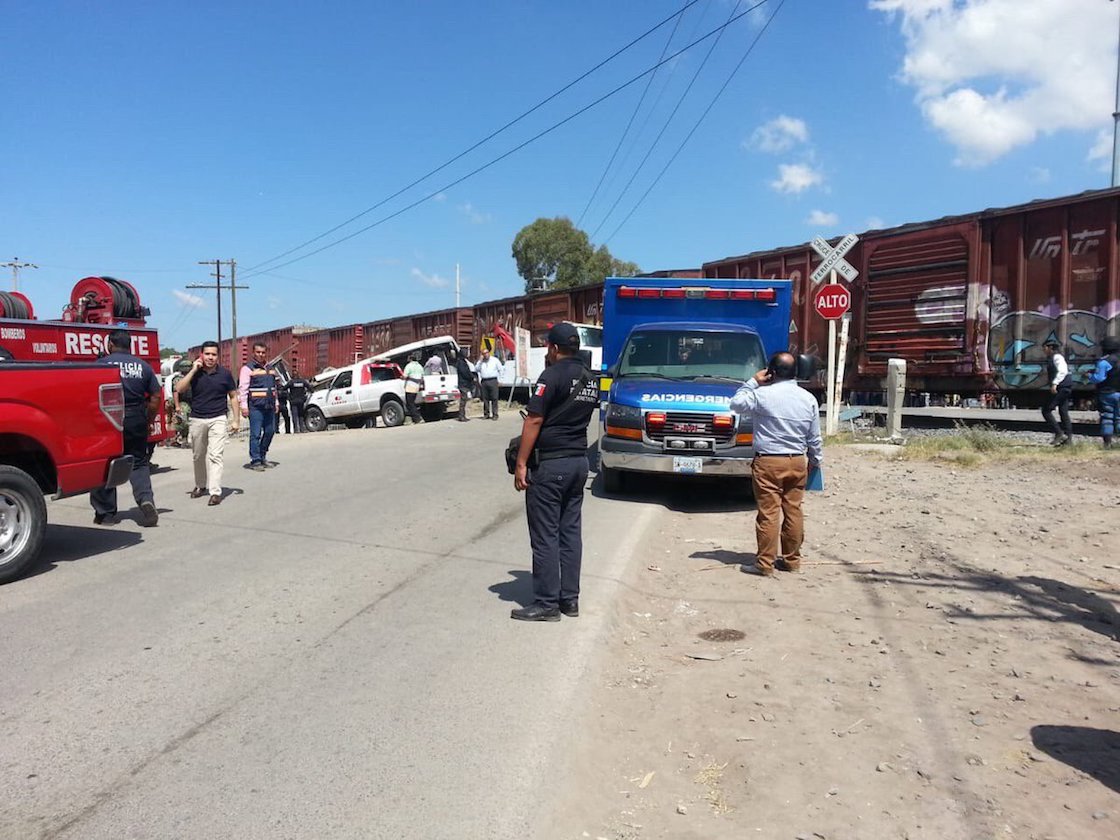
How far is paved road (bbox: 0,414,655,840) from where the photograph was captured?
9.96ft

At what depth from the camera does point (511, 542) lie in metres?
7.50

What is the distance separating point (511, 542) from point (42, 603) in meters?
3.68

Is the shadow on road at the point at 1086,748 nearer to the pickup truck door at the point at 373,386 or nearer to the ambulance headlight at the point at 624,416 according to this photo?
the ambulance headlight at the point at 624,416

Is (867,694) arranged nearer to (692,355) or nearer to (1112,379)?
(692,355)

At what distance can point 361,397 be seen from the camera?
832 inches

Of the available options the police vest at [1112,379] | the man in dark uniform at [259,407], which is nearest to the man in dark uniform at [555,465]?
the man in dark uniform at [259,407]

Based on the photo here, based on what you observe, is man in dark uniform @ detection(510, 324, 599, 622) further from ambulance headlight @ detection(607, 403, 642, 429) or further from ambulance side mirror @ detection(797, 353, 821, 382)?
ambulance headlight @ detection(607, 403, 642, 429)

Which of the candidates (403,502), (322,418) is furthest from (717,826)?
(322,418)

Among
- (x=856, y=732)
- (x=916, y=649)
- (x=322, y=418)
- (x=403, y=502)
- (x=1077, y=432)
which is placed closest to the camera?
(x=856, y=732)

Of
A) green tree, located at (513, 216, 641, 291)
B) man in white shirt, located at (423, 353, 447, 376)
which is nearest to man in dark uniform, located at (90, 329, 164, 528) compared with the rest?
man in white shirt, located at (423, 353, 447, 376)

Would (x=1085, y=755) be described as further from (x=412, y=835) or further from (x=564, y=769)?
(x=412, y=835)

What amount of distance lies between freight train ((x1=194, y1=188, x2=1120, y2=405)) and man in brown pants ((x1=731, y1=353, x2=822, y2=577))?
9.25 metres

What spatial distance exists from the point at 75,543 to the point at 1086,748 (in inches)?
304

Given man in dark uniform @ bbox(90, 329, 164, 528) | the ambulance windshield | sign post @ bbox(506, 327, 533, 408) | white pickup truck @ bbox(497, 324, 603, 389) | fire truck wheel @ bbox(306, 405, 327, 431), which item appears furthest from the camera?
sign post @ bbox(506, 327, 533, 408)
